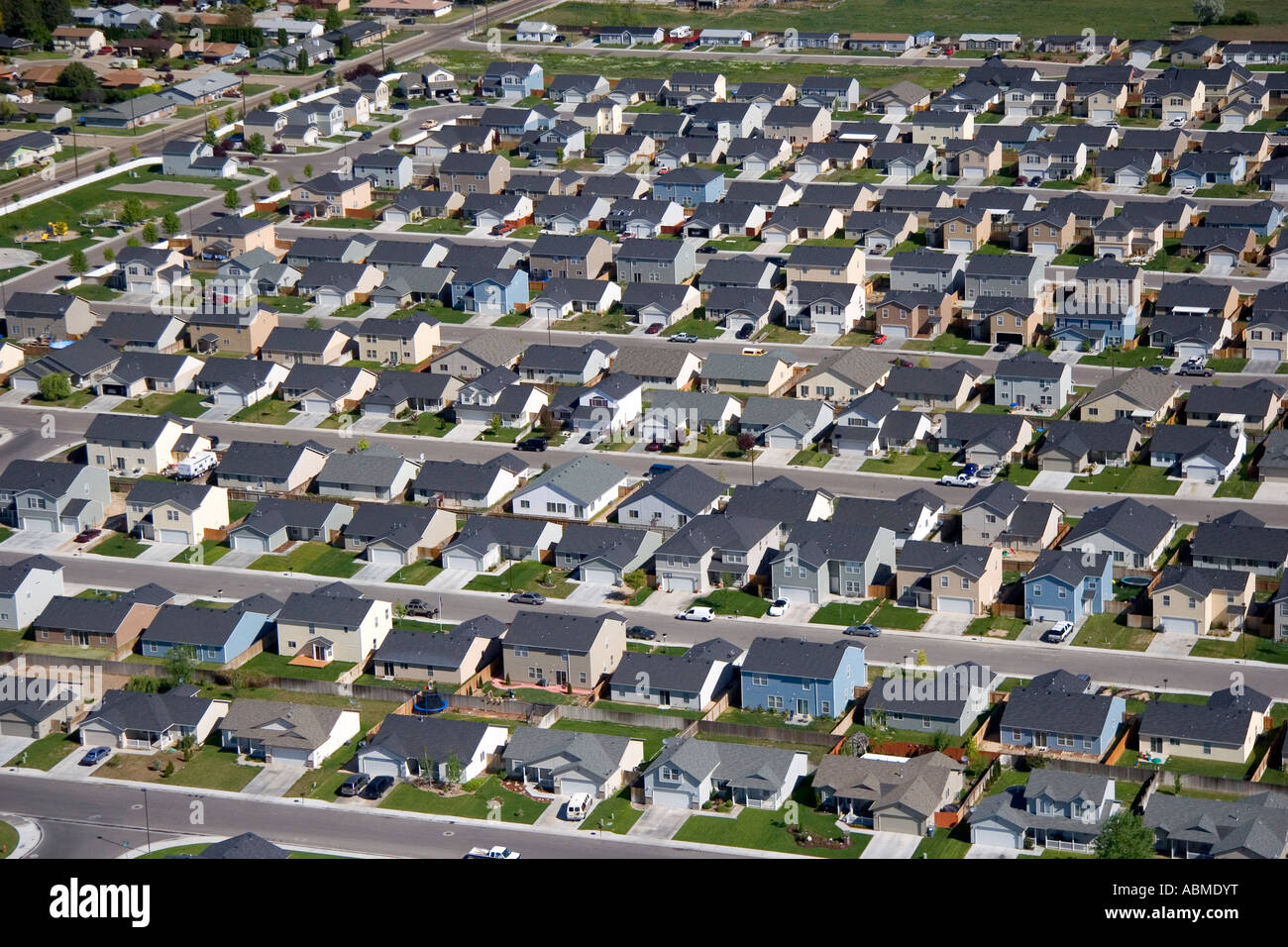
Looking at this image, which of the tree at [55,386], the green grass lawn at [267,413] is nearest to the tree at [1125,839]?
the green grass lawn at [267,413]

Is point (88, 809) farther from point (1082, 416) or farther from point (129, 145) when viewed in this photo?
point (129, 145)

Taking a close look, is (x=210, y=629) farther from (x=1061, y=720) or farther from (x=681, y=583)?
(x=1061, y=720)

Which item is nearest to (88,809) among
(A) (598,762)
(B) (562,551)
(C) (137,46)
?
(A) (598,762)

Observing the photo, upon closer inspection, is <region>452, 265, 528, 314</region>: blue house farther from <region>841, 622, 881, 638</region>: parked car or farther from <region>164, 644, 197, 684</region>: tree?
<region>841, 622, 881, 638</region>: parked car

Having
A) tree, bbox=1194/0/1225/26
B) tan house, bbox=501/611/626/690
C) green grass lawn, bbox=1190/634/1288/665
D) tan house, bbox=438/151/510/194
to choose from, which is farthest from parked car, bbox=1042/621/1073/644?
tree, bbox=1194/0/1225/26

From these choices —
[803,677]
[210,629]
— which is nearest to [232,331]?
[210,629]
